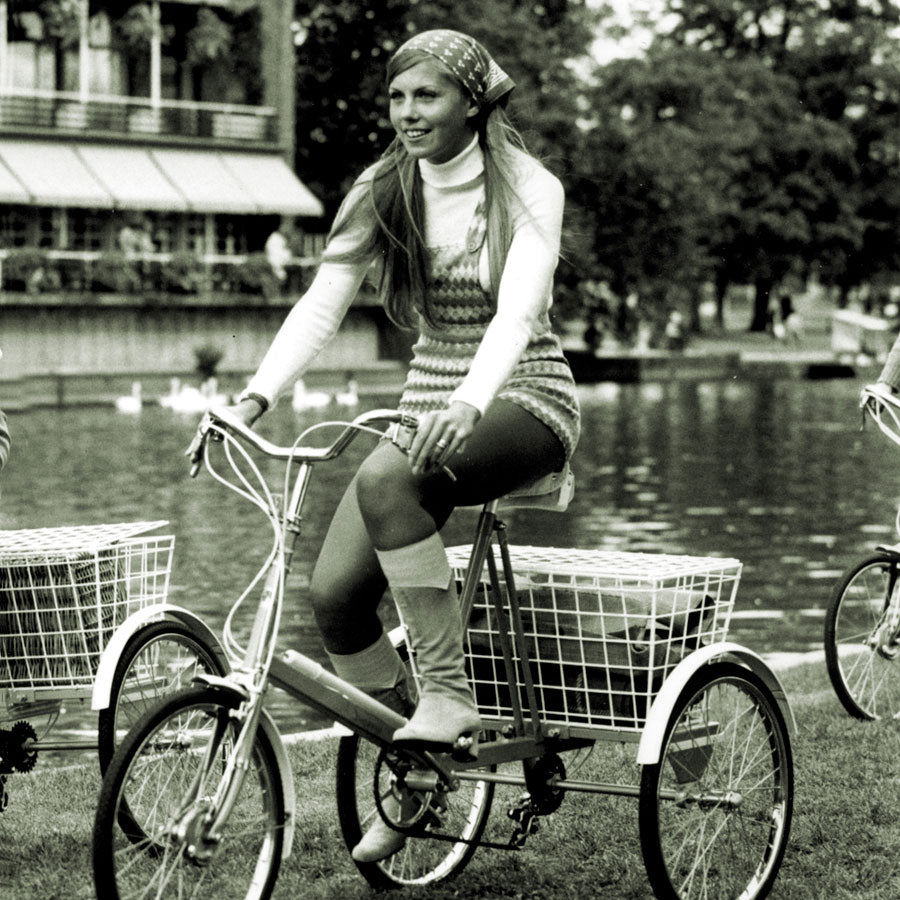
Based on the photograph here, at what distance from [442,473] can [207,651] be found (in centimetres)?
120

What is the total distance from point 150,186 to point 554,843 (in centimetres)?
3884

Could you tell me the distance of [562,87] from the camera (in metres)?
46.5

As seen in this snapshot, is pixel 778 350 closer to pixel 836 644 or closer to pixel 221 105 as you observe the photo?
pixel 221 105

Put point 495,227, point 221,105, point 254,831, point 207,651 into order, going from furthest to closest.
A: point 221,105, point 207,651, point 495,227, point 254,831

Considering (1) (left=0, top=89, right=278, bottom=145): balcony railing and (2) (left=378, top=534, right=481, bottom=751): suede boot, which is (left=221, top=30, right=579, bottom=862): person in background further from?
(1) (left=0, top=89, right=278, bottom=145): balcony railing

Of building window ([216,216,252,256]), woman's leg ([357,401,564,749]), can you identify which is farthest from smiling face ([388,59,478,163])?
building window ([216,216,252,256])

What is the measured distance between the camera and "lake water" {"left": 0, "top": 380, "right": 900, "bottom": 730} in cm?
1120

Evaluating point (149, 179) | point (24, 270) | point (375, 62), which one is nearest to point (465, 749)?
point (24, 270)

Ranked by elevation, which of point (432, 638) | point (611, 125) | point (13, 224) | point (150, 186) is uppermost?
point (611, 125)

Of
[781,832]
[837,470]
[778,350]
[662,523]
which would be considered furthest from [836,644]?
[778,350]

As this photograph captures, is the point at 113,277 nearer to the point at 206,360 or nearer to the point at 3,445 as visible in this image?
the point at 206,360

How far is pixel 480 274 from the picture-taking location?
15.1ft

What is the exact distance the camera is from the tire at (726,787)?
4652mm

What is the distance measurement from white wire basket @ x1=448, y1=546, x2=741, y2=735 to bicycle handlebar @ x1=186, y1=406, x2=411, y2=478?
29.8 inches
